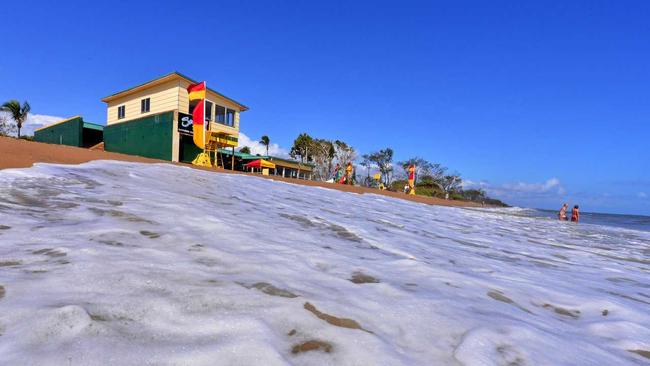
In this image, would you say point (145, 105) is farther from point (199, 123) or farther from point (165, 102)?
point (199, 123)

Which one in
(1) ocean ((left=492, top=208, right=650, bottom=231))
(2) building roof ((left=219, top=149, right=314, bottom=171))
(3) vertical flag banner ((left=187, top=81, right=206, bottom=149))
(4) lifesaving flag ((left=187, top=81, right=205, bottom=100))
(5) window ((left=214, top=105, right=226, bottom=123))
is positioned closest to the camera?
(3) vertical flag banner ((left=187, top=81, right=206, bottom=149))

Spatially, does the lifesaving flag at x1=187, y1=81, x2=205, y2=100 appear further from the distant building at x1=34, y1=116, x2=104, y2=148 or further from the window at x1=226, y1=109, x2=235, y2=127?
the distant building at x1=34, y1=116, x2=104, y2=148

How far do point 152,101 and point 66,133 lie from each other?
660 cm

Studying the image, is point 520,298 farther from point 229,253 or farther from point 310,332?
point 229,253

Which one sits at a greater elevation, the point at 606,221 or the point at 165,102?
the point at 165,102

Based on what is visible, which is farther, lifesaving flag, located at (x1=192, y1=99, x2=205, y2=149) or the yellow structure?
the yellow structure

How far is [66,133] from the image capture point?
19.5 meters

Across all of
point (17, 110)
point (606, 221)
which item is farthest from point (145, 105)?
point (606, 221)

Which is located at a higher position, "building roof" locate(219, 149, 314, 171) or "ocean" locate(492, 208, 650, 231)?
"building roof" locate(219, 149, 314, 171)

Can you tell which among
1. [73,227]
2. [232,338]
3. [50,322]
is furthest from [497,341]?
[73,227]

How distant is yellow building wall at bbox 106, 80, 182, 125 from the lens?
16.4 meters

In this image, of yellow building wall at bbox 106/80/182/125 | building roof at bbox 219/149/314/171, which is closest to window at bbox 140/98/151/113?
yellow building wall at bbox 106/80/182/125

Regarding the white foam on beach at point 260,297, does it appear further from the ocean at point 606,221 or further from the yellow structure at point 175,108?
the ocean at point 606,221

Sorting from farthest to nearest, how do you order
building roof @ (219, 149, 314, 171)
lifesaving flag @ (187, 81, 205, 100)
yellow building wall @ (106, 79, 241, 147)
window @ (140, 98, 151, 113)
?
1. building roof @ (219, 149, 314, 171)
2. window @ (140, 98, 151, 113)
3. yellow building wall @ (106, 79, 241, 147)
4. lifesaving flag @ (187, 81, 205, 100)
